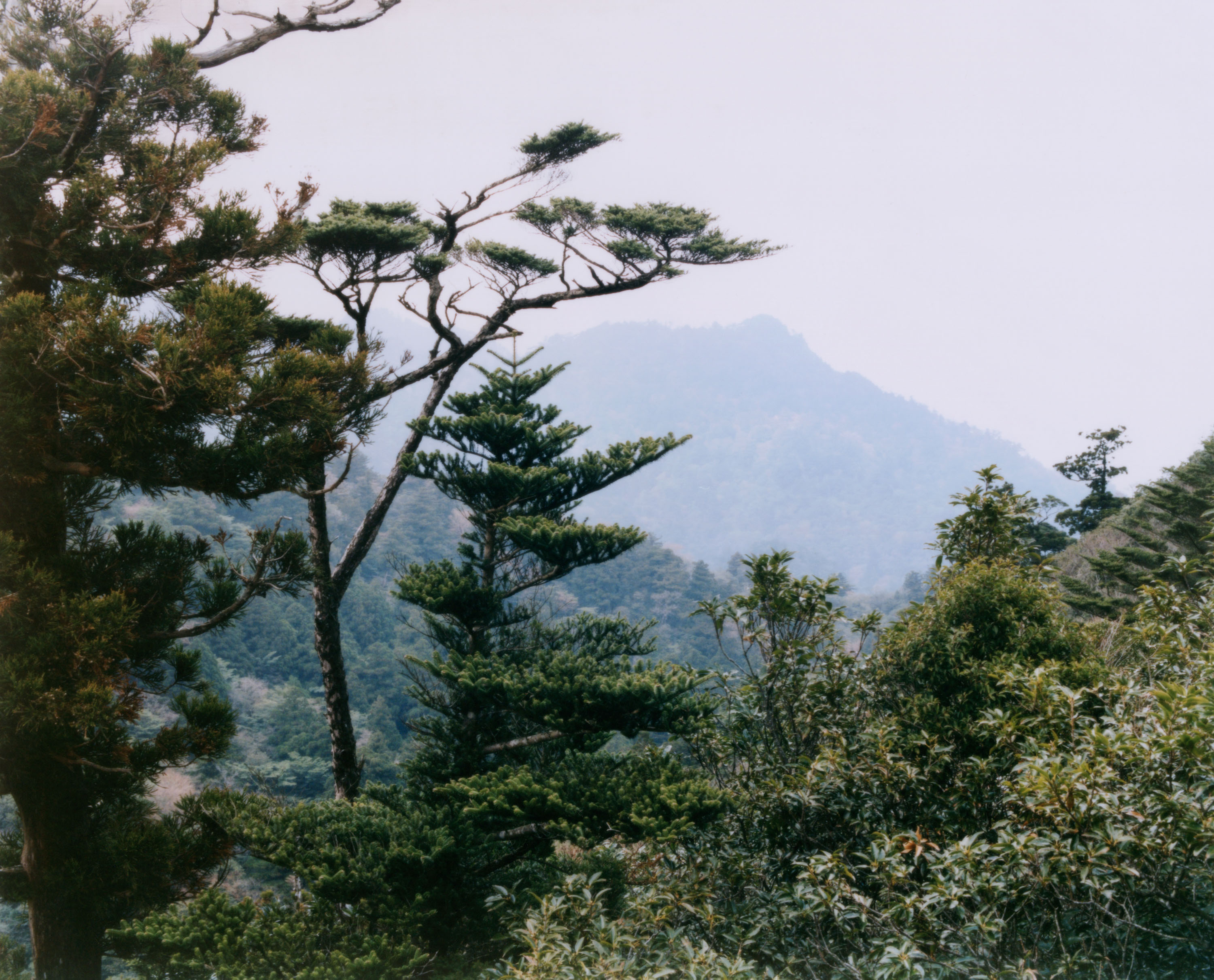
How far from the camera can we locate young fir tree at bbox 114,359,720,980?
13.1 ft

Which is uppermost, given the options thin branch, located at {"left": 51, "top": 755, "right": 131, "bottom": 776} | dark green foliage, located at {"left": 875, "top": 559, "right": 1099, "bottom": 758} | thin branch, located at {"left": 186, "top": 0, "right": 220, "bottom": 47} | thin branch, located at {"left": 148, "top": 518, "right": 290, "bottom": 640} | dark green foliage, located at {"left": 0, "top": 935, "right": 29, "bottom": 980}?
thin branch, located at {"left": 186, "top": 0, "right": 220, "bottom": 47}

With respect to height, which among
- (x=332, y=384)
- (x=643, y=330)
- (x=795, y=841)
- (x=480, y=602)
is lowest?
(x=795, y=841)

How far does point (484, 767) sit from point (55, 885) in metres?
2.60

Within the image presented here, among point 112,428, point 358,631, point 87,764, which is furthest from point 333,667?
point 358,631

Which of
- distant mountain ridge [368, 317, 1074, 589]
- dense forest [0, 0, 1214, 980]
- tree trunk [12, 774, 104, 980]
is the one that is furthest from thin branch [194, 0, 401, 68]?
distant mountain ridge [368, 317, 1074, 589]

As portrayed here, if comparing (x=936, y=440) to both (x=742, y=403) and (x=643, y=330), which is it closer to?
(x=742, y=403)

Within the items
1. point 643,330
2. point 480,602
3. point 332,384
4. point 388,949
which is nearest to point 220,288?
point 332,384

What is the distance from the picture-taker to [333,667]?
21.8 ft

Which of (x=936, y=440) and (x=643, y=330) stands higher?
(x=643, y=330)

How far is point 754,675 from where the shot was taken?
3.94m

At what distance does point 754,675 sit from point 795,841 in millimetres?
804

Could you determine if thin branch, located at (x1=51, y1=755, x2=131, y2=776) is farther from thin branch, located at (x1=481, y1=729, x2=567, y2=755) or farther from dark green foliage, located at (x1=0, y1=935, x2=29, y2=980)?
thin branch, located at (x1=481, y1=729, x2=567, y2=755)

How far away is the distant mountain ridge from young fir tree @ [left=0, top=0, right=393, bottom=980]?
66.9 metres

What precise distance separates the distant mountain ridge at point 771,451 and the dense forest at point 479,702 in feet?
218
